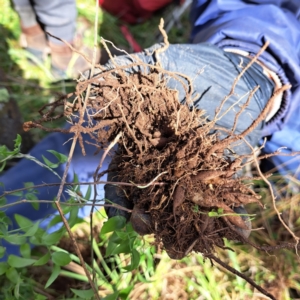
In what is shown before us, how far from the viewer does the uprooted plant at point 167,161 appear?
0.77 metres

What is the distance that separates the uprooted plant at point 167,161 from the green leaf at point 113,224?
34 mm

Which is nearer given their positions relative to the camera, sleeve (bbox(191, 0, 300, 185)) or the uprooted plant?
the uprooted plant

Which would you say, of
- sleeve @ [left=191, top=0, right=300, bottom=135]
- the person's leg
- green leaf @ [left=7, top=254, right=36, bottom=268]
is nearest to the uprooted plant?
green leaf @ [left=7, top=254, right=36, bottom=268]

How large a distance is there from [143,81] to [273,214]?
86cm

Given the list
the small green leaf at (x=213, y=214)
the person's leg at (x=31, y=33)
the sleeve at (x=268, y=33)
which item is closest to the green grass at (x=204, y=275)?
the small green leaf at (x=213, y=214)

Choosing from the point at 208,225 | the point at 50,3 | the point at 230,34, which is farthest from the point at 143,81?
the point at 50,3

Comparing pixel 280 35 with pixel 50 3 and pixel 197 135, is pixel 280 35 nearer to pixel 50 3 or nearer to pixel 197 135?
pixel 197 135

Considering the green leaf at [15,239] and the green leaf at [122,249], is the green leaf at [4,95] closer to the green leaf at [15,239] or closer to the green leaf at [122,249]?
the green leaf at [15,239]

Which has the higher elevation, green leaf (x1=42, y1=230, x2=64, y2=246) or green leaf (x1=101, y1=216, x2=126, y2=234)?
green leaf (x1=101, y1=216, x2=126, y2=234)

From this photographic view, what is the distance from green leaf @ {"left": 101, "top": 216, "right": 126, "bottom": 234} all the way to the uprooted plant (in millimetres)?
34

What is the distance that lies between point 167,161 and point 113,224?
0.23 metres

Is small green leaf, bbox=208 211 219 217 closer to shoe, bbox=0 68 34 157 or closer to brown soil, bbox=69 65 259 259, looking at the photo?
brown soil, bbox=69 65 259 259

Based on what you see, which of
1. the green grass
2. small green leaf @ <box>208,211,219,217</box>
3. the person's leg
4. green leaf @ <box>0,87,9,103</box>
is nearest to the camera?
small green leaf @ <box>208,211,219,217</box>

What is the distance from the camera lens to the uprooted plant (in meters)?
0.77
